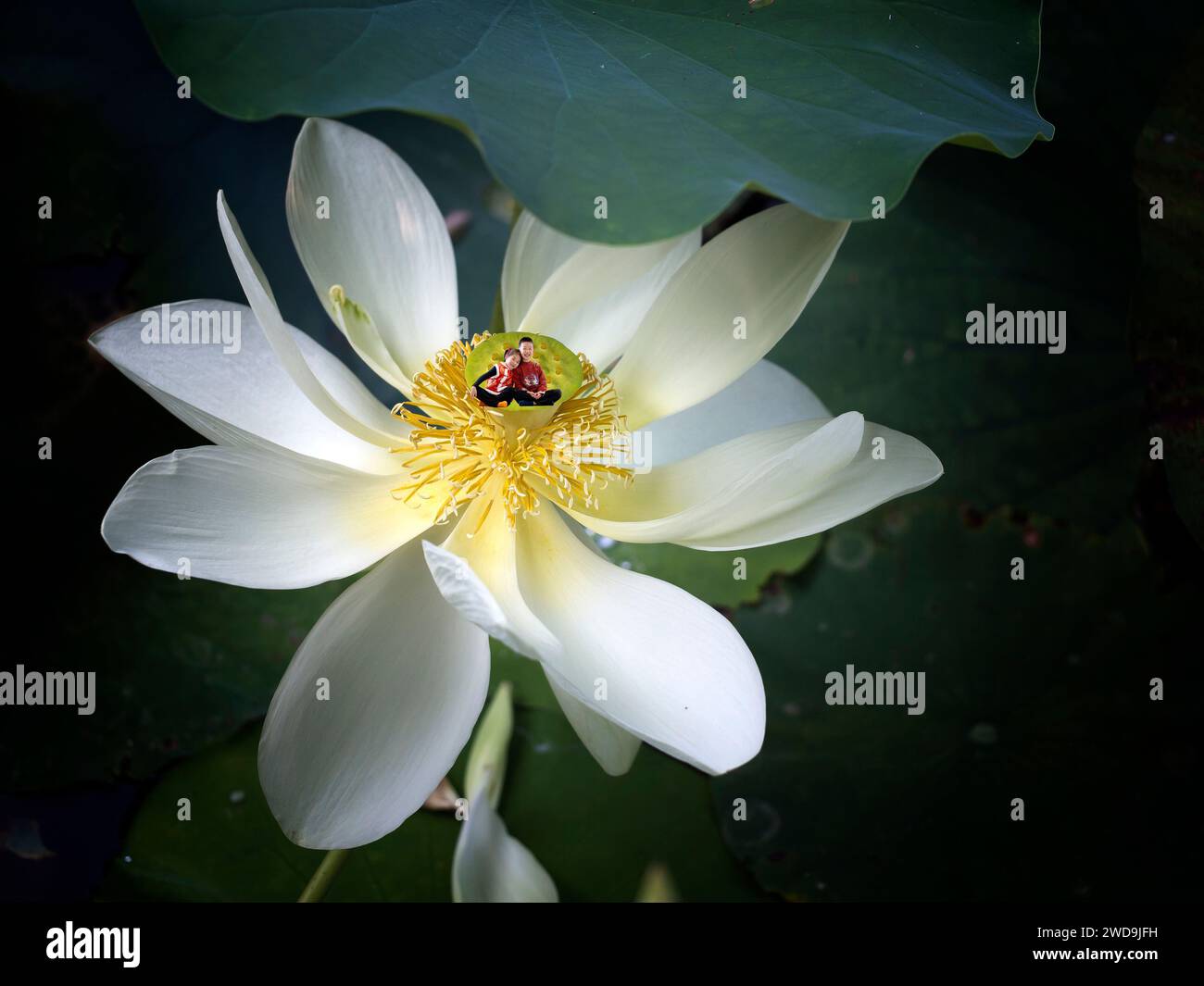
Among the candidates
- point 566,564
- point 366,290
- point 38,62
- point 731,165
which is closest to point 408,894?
point 566,564

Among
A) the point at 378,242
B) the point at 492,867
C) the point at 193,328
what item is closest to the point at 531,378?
the point at 378,242

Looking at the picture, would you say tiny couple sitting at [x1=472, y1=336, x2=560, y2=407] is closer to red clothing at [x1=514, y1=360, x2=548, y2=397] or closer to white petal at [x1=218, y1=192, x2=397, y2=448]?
red clothing at [x1=514, y1=360, x2=548, y2=397]

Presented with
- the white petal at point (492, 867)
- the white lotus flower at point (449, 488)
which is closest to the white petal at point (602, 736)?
the white lotus flower at point (449, 488)

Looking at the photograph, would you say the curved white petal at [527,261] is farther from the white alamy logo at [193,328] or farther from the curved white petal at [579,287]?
the white alamy logo at [193,328]

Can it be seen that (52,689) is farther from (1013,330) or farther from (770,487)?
(1013,330)

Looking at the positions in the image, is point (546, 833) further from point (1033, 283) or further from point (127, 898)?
point (1033, 283)

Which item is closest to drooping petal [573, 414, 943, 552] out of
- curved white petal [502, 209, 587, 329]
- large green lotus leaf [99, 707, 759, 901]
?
curved white petal [502, 209, 587, 329]
